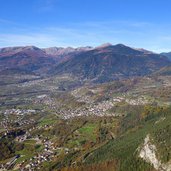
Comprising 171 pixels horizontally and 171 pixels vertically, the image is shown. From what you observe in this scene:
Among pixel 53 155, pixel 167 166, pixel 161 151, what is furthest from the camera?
pixel 53 155

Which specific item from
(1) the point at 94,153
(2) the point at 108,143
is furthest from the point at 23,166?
(2) the point at 108,143

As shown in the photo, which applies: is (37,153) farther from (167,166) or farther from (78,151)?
(167,166)

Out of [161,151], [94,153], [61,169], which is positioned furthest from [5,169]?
[161,151]

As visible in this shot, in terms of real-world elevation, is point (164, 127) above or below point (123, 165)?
above

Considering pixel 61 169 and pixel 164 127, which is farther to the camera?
pixel 164 127

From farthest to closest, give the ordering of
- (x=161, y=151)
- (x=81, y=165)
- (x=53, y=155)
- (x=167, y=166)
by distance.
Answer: (x=53, y=155)
(x=81, y=165)
(x=161, y=151)
(x=167, y=166)

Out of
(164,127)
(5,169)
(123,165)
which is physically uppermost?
(164,127)
